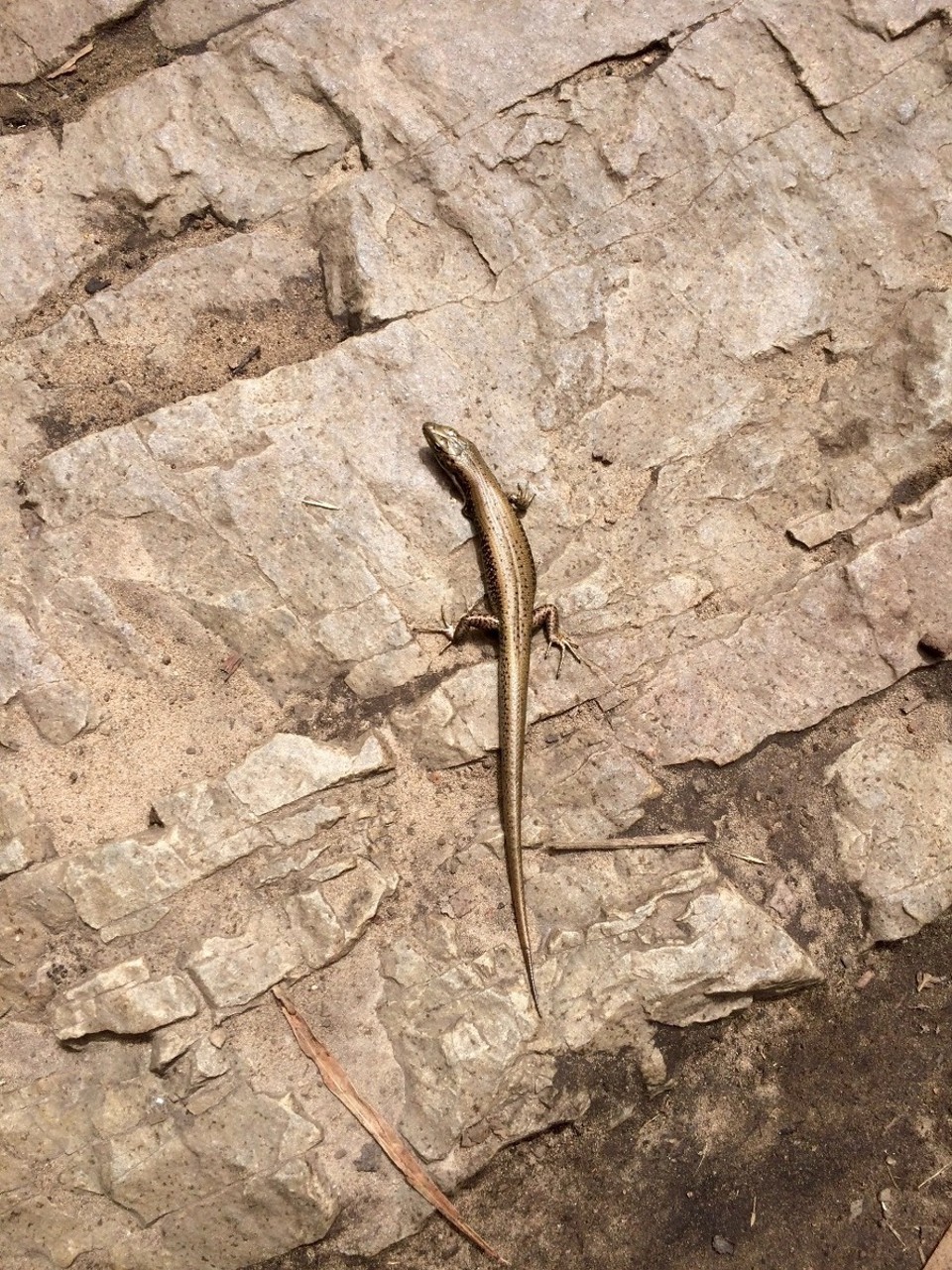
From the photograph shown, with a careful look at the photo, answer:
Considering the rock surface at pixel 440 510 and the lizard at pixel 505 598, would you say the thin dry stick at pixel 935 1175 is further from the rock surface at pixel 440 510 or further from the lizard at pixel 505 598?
the lizard at pixel 505 598

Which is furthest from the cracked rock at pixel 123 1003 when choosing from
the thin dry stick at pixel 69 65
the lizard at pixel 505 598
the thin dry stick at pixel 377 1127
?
the thin dry stick at pixel 69 65

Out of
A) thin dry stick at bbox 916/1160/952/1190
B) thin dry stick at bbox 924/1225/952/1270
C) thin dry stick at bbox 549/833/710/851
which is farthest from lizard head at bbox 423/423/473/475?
thin dry stick at bbox 924/1225/952/1270

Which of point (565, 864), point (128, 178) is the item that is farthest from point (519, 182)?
point (565, 864)

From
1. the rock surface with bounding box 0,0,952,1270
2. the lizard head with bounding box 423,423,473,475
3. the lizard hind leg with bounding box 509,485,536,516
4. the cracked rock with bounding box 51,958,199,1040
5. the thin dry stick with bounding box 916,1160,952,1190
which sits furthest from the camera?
the lizard hind leg with bounding box 509,485,536,516

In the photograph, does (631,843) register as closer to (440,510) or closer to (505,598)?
(505,598)

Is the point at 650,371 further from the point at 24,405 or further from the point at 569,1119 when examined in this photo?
the point at 569,1119

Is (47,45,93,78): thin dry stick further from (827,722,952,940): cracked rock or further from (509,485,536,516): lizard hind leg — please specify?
(827,722,952,940): cracked rock
